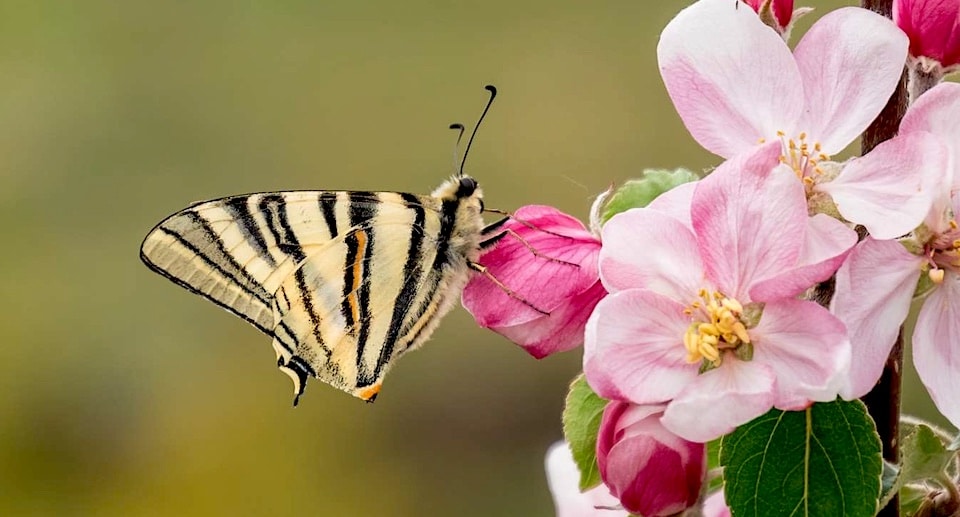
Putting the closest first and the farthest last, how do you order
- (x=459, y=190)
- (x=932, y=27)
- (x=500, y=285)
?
(x=932, y=27) → (x=500, y=285) → (x=459, y=190)

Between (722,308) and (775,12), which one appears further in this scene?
(775,12)

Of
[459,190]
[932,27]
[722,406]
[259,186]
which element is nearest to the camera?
[722,406]

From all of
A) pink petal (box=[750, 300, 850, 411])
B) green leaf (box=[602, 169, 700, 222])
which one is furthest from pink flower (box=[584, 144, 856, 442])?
green leaf (box=[602, 169, 700, 222])

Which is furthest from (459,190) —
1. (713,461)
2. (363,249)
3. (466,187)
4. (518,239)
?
(713,461)

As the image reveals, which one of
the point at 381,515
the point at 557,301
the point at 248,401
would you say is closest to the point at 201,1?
the point at 248,401

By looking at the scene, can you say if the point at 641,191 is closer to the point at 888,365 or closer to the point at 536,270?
A: the point at 536,270

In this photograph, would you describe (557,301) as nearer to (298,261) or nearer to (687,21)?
(687,21)

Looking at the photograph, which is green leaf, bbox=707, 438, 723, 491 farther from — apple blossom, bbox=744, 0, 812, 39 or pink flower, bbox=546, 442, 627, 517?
apple blossom, bbox=744, 0, 812, 39

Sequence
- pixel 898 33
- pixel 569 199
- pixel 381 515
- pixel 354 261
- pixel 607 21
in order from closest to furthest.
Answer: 1. pixel 898 33
2. pixel 354 261
3. pixel 381 515
4. pixel 569 199
5. pixel 607 21
